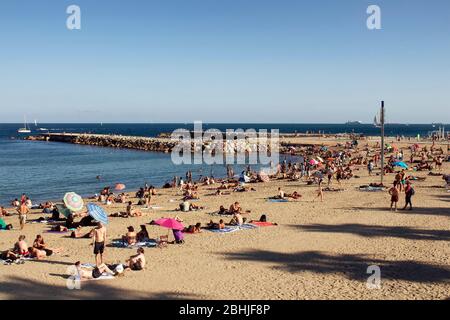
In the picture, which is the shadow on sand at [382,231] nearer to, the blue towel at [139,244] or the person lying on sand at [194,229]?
the person lying on sand at [194,229]

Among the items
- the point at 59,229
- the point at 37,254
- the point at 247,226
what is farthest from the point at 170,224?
the point at 59,229

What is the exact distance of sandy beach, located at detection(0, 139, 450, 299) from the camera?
10.2 metres

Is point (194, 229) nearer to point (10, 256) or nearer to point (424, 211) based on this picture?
point (10, 256)

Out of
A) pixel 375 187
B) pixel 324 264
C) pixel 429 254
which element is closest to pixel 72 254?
pixel 324 264

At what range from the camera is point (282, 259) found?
497 inches

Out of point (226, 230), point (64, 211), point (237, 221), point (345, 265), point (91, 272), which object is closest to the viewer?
point (91, 272)

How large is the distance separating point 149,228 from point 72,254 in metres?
4.03

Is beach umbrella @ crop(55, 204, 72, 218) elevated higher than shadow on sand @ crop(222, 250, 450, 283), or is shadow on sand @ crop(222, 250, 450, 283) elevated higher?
beach umbrella @ crop(55, 204, 72, 218)

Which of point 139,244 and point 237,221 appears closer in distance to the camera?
point 139,244

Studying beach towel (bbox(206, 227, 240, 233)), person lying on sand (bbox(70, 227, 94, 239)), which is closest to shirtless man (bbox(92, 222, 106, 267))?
person lying on sand (bbox(70, 227, 94, 239))

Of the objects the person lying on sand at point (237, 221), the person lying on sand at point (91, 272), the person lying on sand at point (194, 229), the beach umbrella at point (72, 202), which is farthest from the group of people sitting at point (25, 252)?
the person lying on sand at point (237, 221)

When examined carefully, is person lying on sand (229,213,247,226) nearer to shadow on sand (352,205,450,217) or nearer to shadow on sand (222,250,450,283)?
shadow on sand (222,250,450,283)

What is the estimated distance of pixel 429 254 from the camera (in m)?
12.7
